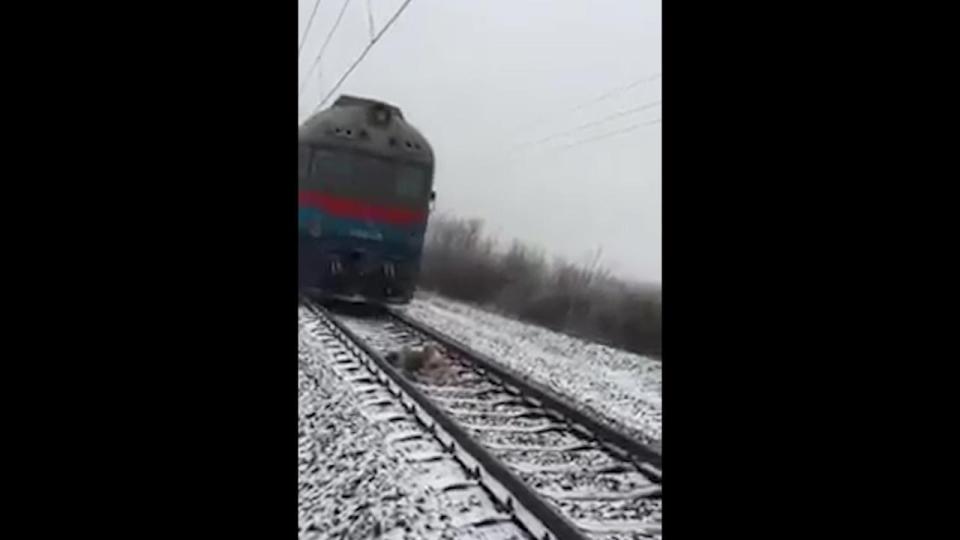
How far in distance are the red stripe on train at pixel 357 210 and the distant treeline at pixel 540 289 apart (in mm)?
1371

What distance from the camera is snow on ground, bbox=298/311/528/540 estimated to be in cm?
321

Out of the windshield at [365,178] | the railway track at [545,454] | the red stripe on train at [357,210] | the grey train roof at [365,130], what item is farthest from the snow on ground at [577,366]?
the grey train roof at [365,130]

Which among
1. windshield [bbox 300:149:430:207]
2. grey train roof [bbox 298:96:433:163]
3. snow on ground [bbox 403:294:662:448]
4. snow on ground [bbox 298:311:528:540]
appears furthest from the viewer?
grey train roof [bbox 298:96:433:163]

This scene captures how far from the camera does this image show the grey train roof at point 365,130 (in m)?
10.7

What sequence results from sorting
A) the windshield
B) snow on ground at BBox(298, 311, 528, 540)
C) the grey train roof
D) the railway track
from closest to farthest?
1. snow on ground at BBox(298, 311, 528, 540)
2. the railway track
3. the windshield
4. the grey train roof

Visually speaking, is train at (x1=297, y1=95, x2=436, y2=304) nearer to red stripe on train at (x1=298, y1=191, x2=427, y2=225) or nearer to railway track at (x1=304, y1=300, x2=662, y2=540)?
red stripe on train at (x1=298, y1=191, x2=427, y2=225)

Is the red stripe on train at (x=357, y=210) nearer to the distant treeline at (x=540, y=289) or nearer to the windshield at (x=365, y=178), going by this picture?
the windshield at (x=365, y=178)

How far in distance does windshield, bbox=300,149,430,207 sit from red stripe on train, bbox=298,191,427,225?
8cm

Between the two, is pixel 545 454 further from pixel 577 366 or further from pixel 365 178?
pixel 365 178

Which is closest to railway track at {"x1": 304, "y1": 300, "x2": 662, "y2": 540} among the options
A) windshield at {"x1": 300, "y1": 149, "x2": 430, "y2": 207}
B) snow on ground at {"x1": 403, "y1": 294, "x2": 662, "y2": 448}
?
snow on ground at {"x1": 403, "y1": 294, "x2": 662, "y2": 448}

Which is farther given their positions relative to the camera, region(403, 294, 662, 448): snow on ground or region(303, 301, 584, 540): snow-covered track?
region(403, 294, 662, 448): snow on ground
